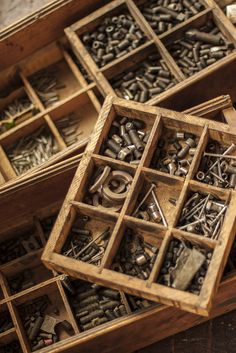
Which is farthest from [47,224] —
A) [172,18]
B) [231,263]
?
[172,18]

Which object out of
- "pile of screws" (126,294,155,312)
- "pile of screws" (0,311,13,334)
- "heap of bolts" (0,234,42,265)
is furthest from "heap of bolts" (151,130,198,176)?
"pile of screws" (0,311,13,334)

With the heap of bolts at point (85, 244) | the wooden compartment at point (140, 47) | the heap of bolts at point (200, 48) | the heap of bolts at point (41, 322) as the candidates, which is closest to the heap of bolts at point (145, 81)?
the wooden compartment at point (140, 47)

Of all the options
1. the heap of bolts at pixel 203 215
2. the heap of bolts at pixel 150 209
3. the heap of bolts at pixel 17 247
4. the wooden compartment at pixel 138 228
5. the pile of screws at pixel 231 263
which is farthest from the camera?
the heap of bolts at pixel 17 247

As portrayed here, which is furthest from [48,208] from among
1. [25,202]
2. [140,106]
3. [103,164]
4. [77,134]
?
[140,106]

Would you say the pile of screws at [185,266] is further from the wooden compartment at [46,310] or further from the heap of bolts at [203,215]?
the wooden compartment at [46,310]

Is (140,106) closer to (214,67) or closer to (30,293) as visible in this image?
(214,67)

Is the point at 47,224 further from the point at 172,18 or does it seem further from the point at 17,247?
the point at 172,18

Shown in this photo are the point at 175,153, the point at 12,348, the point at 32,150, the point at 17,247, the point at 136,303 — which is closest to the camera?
the point at 175,153
